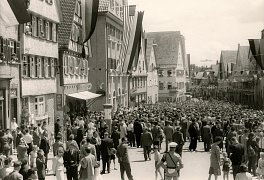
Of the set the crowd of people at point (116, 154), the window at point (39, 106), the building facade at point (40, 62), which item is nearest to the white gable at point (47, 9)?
the building facade at point (40, 62)

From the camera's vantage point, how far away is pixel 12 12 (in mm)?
20188

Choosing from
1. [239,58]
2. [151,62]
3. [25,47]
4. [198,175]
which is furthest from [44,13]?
[239,58]

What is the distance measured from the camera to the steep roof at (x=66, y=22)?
1440 inches

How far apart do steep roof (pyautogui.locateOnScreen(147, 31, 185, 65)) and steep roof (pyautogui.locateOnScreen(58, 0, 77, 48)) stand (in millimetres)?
63893

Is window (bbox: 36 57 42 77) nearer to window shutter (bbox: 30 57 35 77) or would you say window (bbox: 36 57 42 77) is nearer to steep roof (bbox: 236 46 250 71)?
window shutter (bbox: 30 57 35 77)

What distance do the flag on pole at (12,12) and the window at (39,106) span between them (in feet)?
32.1

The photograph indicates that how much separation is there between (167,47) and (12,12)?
8326 cm

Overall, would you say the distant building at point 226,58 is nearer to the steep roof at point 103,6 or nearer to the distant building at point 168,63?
the distant building at point 168,63

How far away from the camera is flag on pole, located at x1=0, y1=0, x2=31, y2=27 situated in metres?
19.7

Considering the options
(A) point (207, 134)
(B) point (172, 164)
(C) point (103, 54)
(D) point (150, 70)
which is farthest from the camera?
(D) point (150, 70)

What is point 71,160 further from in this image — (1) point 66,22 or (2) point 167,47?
(2) point 167,47

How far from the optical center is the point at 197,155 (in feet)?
73.7

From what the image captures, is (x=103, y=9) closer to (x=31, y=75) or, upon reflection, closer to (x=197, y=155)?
(x=31, y=75)

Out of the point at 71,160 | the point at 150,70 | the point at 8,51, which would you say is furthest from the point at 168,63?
the point at 71,160
